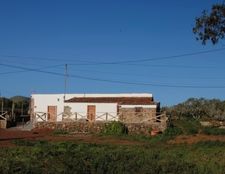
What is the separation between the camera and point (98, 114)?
174ft

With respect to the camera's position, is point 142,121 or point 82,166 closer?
point 82,166

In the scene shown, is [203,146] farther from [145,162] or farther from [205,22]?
[145,162]

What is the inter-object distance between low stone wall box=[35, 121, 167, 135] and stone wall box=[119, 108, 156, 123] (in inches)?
161

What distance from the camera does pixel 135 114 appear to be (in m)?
51.1

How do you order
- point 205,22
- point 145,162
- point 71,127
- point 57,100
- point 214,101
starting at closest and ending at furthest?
point 145,162, point 205,22, point 71,127, point 57,100, point 214,101

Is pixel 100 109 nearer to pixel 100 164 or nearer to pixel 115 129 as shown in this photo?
pixel 115 129

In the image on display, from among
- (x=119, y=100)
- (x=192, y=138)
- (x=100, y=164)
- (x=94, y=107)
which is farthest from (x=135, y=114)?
(x=100, y=164)

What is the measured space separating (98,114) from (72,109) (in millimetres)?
3057

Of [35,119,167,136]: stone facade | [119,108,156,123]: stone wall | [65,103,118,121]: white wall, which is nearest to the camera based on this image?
[35,119,167,136]: stone facade

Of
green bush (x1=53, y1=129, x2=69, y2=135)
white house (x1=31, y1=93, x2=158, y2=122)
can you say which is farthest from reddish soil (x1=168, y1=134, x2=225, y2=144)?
green bush (x1=53, y1=129, x2=69, y2=135)

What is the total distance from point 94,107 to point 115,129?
857cm

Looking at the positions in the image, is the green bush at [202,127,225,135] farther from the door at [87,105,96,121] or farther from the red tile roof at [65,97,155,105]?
the door at [87,105,96,121]

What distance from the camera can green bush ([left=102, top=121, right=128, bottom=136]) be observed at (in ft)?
147

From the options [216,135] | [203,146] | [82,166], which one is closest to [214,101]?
[216,135]
